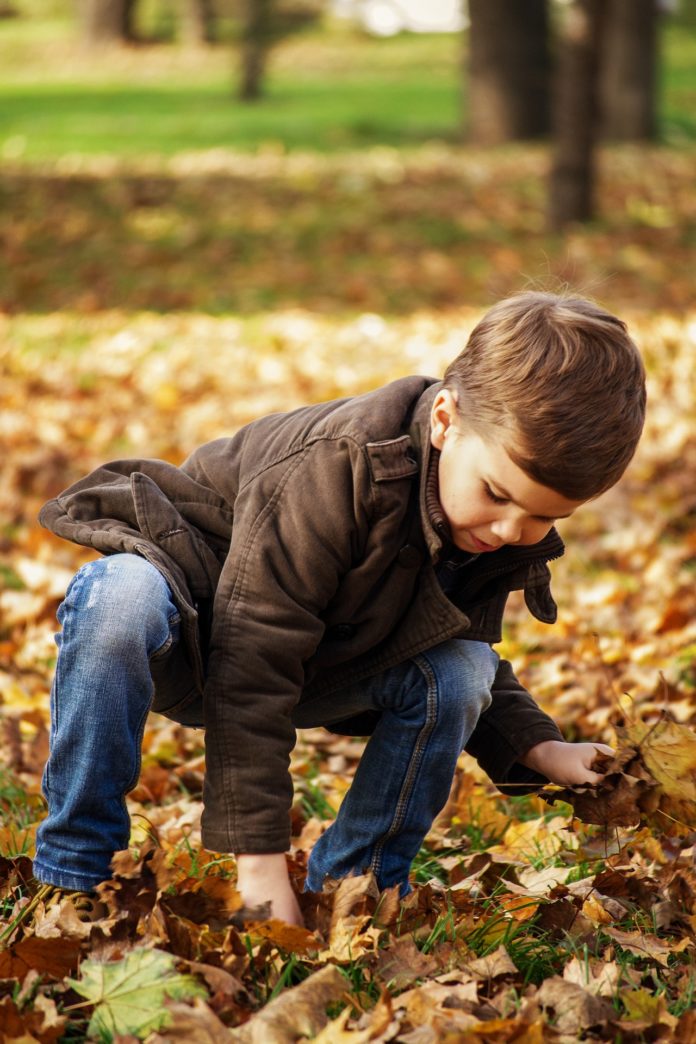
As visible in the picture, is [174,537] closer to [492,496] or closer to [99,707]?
[99,707]

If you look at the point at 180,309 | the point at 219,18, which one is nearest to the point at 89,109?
the point at 180,309

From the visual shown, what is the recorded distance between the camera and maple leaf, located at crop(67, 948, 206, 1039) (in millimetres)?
1831

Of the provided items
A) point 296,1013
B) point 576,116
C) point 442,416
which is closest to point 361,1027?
point 296,1013

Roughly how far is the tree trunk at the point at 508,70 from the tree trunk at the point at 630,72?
78 cm

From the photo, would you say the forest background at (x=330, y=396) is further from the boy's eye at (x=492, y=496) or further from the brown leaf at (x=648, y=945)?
the boy's eye at (x=492, y=496)

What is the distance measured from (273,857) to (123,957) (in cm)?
31

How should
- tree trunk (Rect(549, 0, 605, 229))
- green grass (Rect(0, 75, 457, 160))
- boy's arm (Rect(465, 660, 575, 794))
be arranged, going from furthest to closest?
green grass (Rect(0, 75, 457, 160)) < tree trunk (Rect(549, 0, 605, 229)) < boy's arm (Rect(465, 660, 575, 794))

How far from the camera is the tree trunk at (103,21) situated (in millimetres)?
27656

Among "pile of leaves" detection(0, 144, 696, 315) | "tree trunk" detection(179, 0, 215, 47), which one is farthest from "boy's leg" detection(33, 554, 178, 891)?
"tree trunk" detection(179, 0, 215, 47)

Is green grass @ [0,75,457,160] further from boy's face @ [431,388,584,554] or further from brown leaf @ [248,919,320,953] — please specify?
brown leaf @ [248,919,320,953]

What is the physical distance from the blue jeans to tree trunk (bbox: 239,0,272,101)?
19563mm

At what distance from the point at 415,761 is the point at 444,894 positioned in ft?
0.84

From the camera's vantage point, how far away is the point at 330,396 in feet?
22.2

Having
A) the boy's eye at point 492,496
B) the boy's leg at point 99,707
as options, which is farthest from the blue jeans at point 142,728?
the boy's eye at point 492,496
